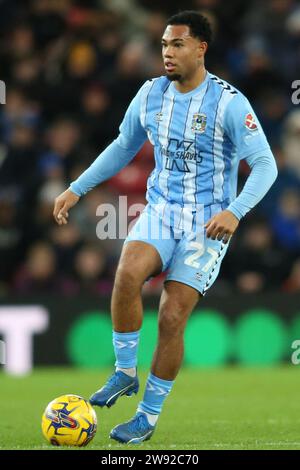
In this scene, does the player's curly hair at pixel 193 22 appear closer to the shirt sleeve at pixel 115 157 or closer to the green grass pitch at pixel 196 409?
the shirt sleeve at pixel 115 157

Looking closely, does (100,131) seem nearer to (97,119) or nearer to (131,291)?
(97,119)

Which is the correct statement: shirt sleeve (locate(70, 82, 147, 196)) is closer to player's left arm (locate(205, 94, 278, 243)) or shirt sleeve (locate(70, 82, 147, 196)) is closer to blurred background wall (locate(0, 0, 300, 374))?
player's left arm (locate(205, 94, 278, 243))

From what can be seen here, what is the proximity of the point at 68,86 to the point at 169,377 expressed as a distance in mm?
7012

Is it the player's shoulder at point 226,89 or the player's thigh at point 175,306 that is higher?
the player's shoulder at point 226,89

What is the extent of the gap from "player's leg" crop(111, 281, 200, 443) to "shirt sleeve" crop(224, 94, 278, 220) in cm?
59

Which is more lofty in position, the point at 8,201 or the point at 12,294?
the point at 8,201

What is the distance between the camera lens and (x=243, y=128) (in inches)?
259

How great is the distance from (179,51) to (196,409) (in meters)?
3.10

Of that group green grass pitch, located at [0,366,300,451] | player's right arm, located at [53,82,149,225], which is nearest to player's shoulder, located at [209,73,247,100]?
player's right arm, located at [53,82,149,225]

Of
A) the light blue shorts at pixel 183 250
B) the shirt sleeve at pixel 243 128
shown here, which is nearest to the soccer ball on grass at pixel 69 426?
the light blue shorts at pixel 183 250

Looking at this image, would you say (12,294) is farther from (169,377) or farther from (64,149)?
(169,377)

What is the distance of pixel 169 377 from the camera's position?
6660 mm

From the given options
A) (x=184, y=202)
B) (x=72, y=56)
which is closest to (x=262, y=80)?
(x=72, y=56)

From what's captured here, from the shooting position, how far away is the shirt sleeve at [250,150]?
257 inches
